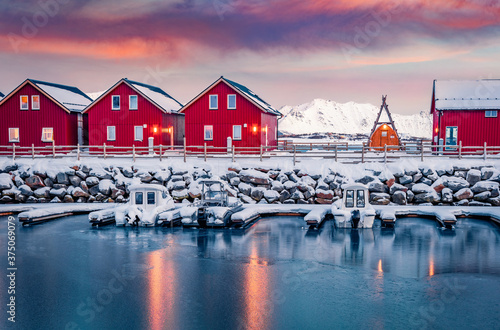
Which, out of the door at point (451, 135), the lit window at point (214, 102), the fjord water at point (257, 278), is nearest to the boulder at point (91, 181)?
the fjord water at point (257, 278)

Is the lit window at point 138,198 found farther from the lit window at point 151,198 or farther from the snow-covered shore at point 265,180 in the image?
the snow-covered shore at point 265,180

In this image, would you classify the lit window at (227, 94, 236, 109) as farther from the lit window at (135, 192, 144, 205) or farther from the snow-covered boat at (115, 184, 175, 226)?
the lit window at (135, 192, 144, 205)

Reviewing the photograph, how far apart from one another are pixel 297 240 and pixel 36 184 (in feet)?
63.5

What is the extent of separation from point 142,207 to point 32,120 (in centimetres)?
2237

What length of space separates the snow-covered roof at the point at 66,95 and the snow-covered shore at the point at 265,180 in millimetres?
10459

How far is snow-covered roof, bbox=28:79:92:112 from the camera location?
40156 millimetres

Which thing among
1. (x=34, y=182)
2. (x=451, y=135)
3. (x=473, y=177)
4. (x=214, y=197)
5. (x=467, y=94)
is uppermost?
(x=467, y=94)

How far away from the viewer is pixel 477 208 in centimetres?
2542

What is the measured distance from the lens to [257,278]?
1420 cm

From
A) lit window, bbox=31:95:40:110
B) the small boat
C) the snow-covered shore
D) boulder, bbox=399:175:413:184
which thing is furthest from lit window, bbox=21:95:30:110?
boulder, bbox=399:175:413:184

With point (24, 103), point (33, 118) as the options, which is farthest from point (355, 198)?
point (24, 103)

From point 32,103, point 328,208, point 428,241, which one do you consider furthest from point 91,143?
point 428,241

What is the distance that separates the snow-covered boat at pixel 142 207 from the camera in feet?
74.9

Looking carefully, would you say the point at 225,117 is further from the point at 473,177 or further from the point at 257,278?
the point at 257,278
